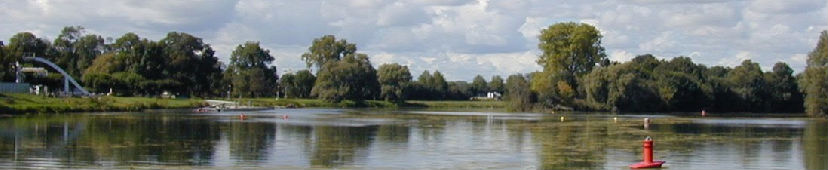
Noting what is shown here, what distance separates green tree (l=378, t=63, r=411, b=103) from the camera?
152125 millimetres

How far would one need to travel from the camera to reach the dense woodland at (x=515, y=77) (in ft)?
380

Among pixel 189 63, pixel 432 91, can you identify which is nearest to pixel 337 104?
pixel 189 63

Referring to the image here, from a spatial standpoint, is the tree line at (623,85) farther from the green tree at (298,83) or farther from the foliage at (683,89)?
the green tree at (298,83)

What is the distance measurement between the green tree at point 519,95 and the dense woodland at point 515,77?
4.9 inches

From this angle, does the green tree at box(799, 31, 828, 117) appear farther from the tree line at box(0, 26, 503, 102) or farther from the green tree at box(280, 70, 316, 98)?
the green tree at box(280, 70, 316, 98)

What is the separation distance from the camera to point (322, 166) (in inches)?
1064

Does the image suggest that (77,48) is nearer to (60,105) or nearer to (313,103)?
(313,103)

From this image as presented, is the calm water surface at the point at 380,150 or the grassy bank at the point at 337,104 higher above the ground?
the grassy bank at the point at 337,104

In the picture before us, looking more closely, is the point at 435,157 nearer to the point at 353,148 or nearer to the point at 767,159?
the point at 353,148

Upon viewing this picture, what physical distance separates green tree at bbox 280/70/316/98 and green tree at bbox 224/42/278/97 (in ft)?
9.16

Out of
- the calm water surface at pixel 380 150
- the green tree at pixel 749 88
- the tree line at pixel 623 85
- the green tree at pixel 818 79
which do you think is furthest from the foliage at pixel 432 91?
the calm water surface at pixel 380 150

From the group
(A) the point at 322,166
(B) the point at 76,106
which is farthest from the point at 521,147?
(B) the point at 76,106

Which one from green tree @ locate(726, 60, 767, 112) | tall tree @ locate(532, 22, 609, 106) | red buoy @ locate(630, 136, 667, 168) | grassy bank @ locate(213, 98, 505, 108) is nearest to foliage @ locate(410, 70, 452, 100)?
grassy bank @ locate(213, 98, 505, 108)

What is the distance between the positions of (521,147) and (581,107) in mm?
82714
